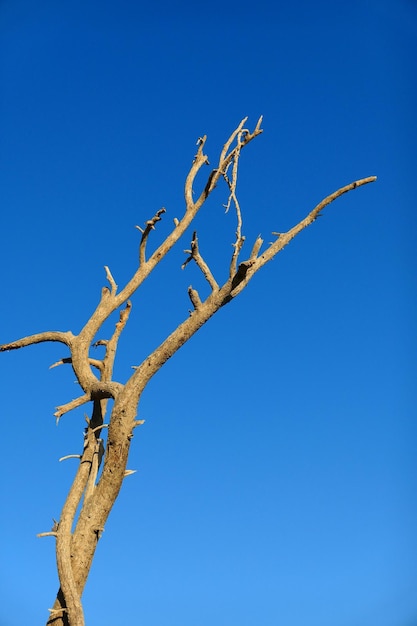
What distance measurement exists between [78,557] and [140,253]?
11.2ft

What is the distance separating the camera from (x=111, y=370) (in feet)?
26.3

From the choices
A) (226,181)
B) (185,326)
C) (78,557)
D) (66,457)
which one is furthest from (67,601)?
(226,181)

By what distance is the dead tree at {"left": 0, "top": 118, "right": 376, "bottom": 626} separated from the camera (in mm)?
6680

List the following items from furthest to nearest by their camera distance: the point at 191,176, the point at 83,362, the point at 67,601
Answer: the point at 191,176 < the point at 83,362 < the point at 67,601

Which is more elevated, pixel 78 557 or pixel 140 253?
pixel 140 253

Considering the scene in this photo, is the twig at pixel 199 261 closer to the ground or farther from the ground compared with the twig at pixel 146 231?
closer to the ground

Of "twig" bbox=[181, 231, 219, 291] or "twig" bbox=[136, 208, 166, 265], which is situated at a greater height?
"twig" bbox=[136, 208, 166, 265]

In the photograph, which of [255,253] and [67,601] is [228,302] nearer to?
[255,253]

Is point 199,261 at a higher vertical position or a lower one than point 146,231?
lower

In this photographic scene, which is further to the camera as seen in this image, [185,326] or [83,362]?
[83,362]

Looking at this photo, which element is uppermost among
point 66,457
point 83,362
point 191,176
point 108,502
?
point 191,176

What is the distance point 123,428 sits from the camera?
667 centimetres

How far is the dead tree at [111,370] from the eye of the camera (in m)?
6.68

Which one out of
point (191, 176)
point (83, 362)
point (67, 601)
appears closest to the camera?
point (67, 601)
